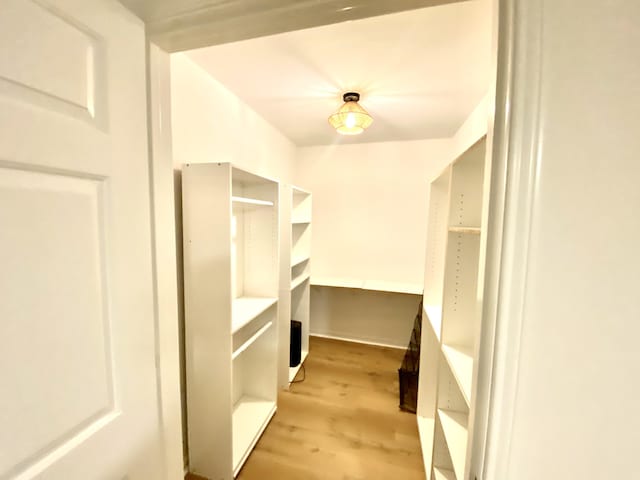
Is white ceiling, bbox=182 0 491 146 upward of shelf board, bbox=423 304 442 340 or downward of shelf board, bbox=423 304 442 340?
upward

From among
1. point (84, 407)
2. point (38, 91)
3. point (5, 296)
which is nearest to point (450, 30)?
point (38, 91)

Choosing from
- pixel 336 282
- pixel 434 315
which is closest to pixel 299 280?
pixel 336 282

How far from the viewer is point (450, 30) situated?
4.31 ft

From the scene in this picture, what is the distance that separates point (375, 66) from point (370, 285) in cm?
217

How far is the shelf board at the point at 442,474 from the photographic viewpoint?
4.47 ft

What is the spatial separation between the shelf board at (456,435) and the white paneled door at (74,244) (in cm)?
113

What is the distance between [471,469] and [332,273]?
2.82 m

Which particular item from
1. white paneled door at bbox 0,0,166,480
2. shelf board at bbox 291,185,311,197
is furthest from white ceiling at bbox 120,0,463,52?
shelf board at bbox 291,185,311,197

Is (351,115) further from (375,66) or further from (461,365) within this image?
(461,365)

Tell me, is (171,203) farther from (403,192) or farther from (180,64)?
(403,192)

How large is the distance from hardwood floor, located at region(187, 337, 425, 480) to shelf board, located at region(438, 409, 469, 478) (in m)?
0.63

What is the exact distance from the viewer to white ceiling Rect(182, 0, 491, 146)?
1301 millimetres

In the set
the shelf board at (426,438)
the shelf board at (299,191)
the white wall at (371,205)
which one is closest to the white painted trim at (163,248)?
the shelf board at (426,438)

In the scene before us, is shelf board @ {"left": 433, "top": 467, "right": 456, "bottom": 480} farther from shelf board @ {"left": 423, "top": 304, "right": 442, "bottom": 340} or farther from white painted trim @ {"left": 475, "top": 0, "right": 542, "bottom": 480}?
white painted trim @ {"left": 475, "top": 0, "right": 542, "bottom": 480}
